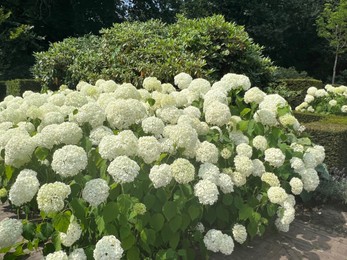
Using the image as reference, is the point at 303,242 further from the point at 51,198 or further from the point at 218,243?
the point at 51,198

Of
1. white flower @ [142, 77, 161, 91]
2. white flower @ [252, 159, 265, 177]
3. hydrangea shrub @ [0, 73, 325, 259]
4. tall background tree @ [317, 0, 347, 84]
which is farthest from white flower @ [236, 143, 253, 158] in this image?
tall background tree @ [317, 0, 347, 84]

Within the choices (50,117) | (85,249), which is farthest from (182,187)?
(50,117)

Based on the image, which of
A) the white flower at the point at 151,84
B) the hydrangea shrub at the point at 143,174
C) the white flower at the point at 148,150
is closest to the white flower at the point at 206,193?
the hydrangea shrub at the point at 143,174

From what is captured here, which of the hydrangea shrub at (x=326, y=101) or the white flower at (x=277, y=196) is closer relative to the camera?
the white flower at (x=277, y=196)

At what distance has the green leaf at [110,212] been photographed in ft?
7.10

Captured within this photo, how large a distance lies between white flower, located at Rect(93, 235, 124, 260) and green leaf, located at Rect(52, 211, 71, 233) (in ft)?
0.70

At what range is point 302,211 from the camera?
4.09 metres

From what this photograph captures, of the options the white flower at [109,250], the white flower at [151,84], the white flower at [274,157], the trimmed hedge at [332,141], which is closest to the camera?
the white flower at [109,250]

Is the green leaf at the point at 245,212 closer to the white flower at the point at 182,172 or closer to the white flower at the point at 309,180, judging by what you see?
the white flower at the point at 182,172

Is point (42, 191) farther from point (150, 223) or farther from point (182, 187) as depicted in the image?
point (182, 187)

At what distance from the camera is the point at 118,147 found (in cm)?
235

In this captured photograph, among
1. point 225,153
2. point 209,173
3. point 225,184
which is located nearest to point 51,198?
point 209,173

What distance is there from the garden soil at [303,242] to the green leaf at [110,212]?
890mm

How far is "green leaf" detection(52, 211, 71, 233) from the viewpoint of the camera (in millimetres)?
2057
